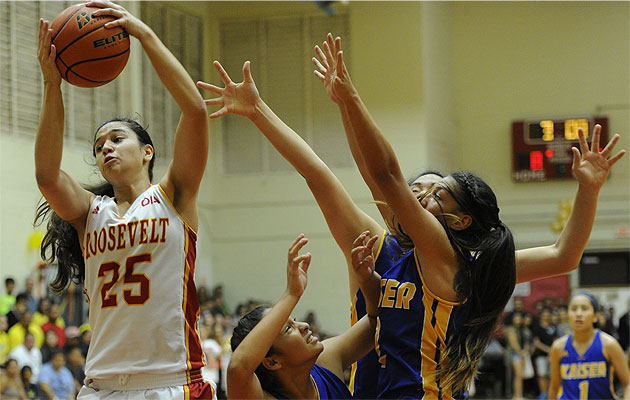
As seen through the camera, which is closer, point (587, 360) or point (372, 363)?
point (372, 363)

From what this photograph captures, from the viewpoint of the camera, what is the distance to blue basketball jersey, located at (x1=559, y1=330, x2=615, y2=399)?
275 inches

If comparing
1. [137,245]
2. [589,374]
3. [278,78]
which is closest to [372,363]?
[137,245]

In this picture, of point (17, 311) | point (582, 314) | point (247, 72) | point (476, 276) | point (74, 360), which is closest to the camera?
point (476, 276)

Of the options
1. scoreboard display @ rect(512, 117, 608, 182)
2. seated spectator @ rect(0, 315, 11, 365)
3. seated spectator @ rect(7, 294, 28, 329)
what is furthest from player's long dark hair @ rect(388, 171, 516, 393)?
scoreboard display @ rect(512, 117, 608, 182)

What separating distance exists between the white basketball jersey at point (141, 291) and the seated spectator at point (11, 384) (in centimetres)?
686

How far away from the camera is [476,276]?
321 centimetres

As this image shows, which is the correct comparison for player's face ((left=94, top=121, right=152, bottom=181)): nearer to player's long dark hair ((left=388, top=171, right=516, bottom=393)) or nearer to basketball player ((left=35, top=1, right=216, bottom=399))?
basketball player ((left=35, top=1, right=216, bottom=399))

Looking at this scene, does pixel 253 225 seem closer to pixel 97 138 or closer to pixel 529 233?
pixel 529 233

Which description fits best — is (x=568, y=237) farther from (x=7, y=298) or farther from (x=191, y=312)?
(x=7, y=298)

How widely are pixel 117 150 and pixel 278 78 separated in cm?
1545

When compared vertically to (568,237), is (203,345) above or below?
below

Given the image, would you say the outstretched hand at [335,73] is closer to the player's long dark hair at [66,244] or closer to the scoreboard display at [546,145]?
the player's long dark hair at [66,244]

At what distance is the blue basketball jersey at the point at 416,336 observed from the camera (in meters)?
3.21

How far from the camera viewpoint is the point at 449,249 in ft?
10.5
